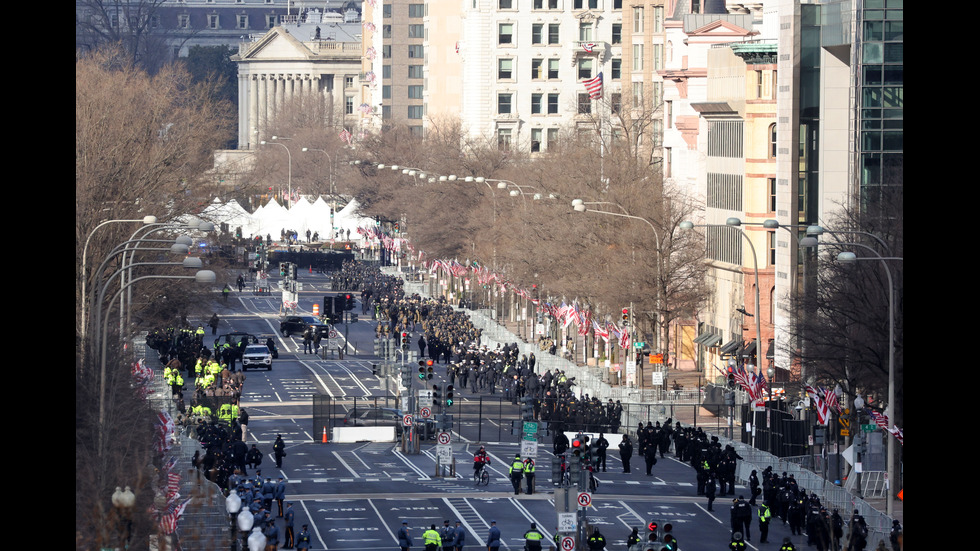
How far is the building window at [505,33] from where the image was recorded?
495 feet

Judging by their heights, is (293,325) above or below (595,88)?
below

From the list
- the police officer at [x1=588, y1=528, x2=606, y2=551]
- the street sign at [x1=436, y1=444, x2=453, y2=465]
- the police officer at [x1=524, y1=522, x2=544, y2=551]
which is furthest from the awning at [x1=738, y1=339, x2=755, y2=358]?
the police officer at [x1=524, y1=522, x2=544, y2=551]

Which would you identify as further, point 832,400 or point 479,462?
point 479,462

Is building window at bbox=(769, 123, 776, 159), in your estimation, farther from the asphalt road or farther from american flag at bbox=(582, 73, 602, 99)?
american flag at bbox=(582, 73, 602, 99)

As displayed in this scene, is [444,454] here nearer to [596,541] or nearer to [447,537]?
[447,537]

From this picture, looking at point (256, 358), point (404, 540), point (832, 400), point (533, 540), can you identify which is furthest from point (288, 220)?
point (533, 540)

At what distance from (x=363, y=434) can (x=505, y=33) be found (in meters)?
88.6

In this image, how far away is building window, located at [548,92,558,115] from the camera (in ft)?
489

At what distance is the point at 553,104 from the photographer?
14912 cm

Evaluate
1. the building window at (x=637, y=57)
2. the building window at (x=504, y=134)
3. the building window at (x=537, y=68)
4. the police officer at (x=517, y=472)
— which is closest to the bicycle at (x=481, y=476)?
the police officer at (x=517, y=472)

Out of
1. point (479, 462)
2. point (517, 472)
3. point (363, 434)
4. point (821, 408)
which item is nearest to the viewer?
point (821, 408)

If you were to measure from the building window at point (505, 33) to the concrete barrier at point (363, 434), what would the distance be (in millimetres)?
88026

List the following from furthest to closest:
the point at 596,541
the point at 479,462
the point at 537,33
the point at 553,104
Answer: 1. the point at 537,33
2. the point at 553,104
3. the point at 479,462
4. the point at 596,541

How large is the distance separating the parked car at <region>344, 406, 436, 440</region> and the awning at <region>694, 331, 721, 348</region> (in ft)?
65.5
